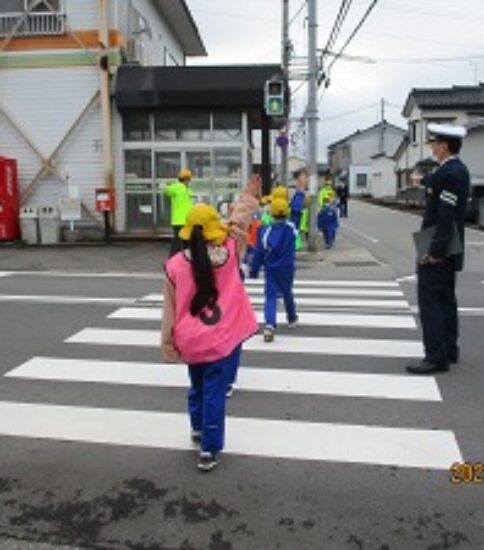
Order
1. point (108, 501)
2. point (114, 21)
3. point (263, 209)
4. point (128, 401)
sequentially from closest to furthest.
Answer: point (108, 501)
point (128, 401)
point (263, 209)
point (114, 21)

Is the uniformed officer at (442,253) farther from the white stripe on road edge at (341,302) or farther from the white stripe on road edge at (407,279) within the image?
the white stripe on road edge at (407,279)

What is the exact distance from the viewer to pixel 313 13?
601 inches

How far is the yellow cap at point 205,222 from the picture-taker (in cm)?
380

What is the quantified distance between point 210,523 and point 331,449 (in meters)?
1.16

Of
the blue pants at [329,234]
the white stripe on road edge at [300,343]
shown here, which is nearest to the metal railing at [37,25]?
the blue pants at [329,234]

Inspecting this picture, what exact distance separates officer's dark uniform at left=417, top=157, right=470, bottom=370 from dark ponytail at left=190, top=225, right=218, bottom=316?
2.57m

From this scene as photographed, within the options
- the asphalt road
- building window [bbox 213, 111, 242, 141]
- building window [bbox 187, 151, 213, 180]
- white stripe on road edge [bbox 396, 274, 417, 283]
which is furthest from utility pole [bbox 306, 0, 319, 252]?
the asphalt road

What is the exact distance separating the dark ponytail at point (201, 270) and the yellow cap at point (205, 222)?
0.10 feet

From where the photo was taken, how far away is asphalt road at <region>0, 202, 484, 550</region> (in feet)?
10.9

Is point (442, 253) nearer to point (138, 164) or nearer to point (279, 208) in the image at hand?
point (279, 208)

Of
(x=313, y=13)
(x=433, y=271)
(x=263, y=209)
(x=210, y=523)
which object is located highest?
(x=313, y=13)

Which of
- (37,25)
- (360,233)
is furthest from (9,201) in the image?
(360,233)

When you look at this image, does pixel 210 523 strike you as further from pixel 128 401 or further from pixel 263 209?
pixel 263 209

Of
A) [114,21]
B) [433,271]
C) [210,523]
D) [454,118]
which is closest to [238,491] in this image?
[210,523]
